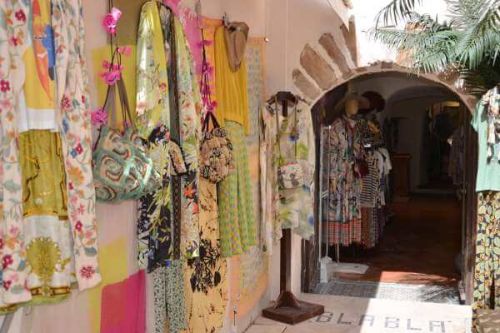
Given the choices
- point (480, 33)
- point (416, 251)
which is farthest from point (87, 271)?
point (416, 251)

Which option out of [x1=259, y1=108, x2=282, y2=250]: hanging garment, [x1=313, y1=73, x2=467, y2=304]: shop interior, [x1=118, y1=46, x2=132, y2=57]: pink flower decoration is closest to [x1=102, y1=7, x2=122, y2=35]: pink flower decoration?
[x1=118, y1=46, x2=132, y2=57]: pink flower decoration

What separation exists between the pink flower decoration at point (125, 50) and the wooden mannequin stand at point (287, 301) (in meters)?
2.23

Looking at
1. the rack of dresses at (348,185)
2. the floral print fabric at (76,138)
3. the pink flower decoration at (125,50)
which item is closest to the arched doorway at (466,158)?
the rack of dresses at (348,185)

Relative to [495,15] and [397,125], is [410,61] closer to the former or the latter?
[495,15]

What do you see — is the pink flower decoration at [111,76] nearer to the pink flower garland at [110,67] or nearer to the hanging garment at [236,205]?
the pink flower garland at [110,67]

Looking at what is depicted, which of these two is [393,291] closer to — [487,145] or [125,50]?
[487,145]

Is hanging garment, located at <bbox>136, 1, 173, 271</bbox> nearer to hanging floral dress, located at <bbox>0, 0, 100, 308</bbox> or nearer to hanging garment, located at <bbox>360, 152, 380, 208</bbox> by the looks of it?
hanging floral dress, located at <bbox>0, 0, 100, 308</bbox>

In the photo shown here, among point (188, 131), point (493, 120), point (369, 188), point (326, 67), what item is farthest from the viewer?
point (369, 188)

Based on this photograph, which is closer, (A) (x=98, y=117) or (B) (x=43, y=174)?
(B) (x=43, y=174)

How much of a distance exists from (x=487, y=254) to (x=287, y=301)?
1.62 m

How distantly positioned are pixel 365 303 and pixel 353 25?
8.00ft

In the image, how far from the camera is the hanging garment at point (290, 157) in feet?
15.5

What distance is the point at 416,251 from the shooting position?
788 centimetres

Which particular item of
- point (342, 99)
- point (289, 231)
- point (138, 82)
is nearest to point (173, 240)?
point (138, 82)
